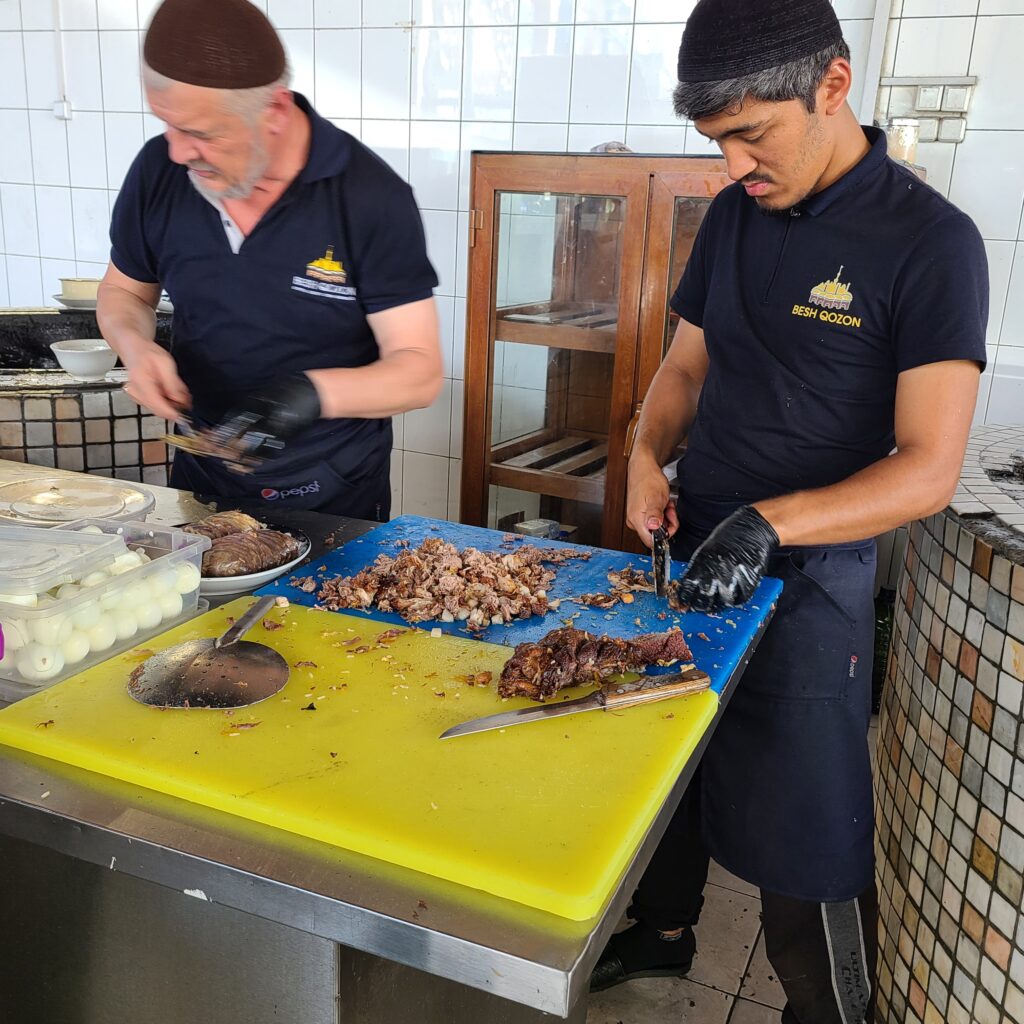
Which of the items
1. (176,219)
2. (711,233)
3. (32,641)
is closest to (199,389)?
(176,219)

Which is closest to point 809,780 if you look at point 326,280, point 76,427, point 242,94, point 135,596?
point 135,596

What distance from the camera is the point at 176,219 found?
2035 mm

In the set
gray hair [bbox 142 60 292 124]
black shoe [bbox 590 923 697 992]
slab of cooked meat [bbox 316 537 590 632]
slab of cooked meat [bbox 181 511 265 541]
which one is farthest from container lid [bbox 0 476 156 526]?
black shoe [bbox 590 923 697 992]

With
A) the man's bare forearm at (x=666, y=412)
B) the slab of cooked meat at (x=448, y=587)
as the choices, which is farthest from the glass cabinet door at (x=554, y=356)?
the slab of cooked meat at (x=448, y=587)

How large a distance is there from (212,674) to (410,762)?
315mm

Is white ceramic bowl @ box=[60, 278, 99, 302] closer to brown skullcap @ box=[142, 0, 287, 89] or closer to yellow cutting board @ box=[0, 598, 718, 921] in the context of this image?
brown skullcap @ box=[142, 0, 287, 89]

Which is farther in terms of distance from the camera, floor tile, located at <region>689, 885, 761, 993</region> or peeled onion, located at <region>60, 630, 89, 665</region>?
floor tile, located at <region>689, 885, 761, 993</region>

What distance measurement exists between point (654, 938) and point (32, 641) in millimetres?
1597

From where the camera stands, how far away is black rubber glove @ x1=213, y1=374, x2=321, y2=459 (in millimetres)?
1668

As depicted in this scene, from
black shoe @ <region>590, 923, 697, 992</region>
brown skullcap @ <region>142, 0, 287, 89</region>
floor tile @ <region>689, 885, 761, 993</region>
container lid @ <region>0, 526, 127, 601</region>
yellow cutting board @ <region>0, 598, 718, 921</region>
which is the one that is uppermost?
brown skullcap @ <region>142, 0, 287, 89</region>

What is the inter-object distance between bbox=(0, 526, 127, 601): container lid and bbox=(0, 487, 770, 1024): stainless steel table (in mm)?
216

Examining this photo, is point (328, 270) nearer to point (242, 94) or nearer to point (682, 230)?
point (242, 94)

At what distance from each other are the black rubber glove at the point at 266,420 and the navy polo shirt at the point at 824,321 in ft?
2.66

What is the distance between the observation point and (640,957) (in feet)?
7.38
